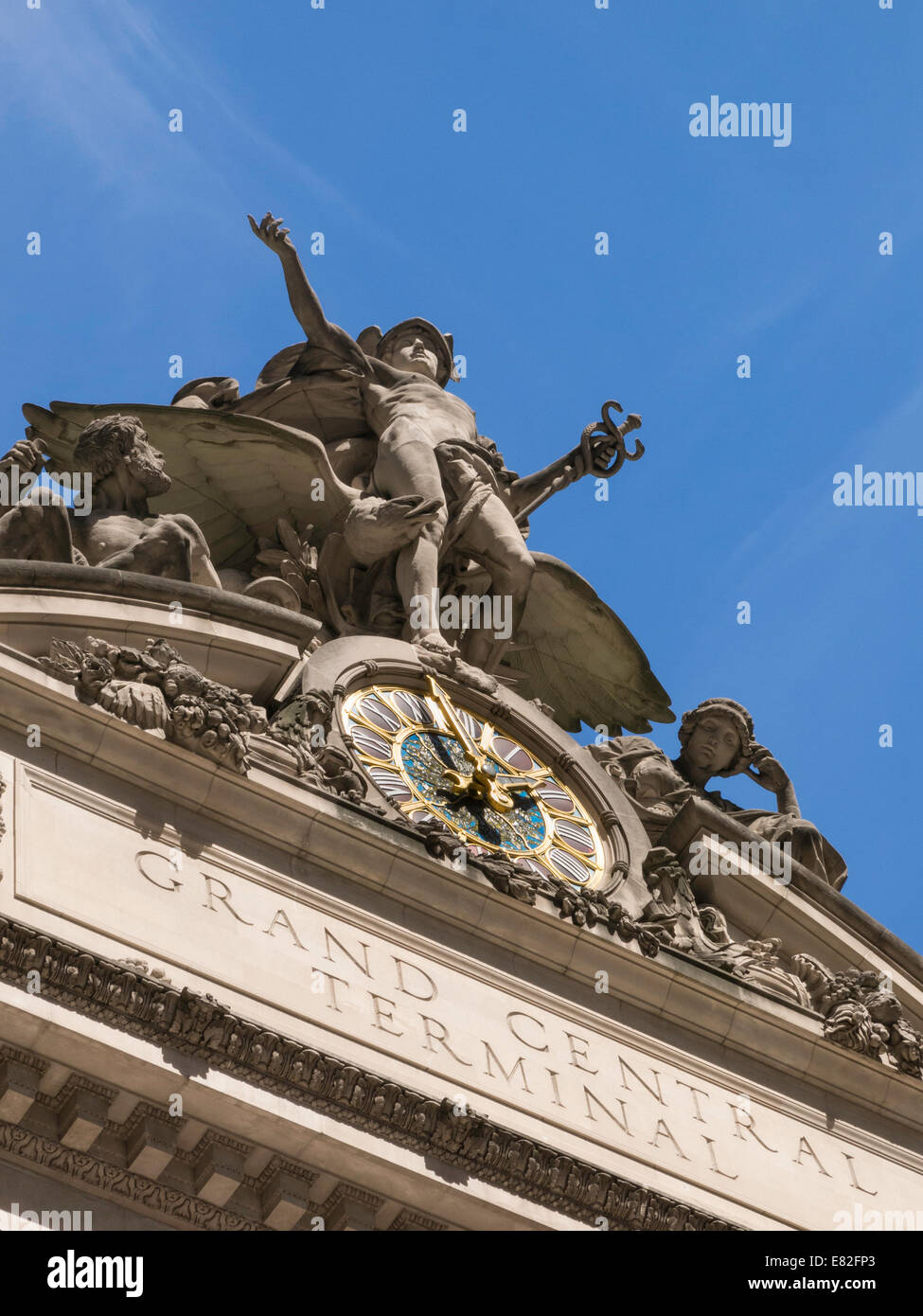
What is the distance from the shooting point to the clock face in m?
23.1

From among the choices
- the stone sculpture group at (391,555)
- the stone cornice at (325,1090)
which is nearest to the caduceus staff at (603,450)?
the stone sculpture group at (391,555)

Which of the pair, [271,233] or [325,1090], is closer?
[325,1090]

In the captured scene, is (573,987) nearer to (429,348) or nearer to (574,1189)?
(574,1189)

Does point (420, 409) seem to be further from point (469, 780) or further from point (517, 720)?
point (469, 780)

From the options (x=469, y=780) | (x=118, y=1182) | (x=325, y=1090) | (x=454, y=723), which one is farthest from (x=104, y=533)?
(x=118, y=1182)

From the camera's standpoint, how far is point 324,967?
795 inches

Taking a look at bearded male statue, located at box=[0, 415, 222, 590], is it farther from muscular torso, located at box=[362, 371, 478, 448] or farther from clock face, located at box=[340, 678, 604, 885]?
muscular torso, located at box=[362, 371, 478, 448]

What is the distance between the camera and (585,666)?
27.6 meters

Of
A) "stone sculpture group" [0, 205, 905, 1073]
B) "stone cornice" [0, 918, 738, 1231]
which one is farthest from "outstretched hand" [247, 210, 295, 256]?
"stone cornice" [0, 918, 738, 1231]

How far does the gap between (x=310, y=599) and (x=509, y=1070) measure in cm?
628

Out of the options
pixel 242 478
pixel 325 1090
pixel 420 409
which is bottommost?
pixel 325 1090

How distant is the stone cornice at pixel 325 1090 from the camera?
18.2 m

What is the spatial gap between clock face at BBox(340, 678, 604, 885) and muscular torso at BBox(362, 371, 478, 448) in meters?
3.76

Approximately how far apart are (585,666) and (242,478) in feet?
11.8
